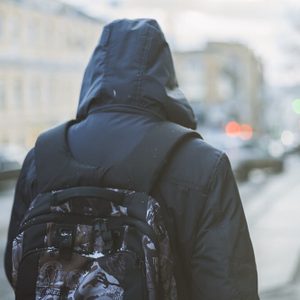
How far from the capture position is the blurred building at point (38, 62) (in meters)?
21.1

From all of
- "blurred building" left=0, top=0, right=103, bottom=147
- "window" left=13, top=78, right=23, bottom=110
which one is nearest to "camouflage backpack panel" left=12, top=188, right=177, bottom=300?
"blurred building" left=0, top=0, right=103, bottom=147

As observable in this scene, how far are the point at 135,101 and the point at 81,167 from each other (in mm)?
258

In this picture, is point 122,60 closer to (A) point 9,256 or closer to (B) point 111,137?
(B) point 111,137

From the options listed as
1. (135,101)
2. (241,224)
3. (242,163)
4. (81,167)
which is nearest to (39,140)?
(81,167)

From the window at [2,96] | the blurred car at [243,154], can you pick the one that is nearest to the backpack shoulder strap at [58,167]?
the blurred car at [243,154]

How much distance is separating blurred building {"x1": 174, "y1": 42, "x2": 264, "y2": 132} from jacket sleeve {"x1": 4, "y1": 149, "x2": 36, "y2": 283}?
Answer: 45.2 meters

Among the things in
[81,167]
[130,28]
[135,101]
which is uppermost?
[130,28]

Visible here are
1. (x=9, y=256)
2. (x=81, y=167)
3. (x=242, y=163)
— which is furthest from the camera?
(x=242, y=163)

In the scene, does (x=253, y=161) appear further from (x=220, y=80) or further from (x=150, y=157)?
(x=220, y=80)

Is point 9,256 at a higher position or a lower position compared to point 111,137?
lower

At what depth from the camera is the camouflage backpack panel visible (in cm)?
169

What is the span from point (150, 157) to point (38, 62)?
22.5 m

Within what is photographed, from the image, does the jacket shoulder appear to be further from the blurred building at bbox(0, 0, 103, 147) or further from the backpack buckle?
the blurred building at bbox(0, 0, 103, 147)

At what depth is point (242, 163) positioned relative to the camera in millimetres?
20141
